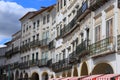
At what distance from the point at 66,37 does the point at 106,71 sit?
16.0 meters

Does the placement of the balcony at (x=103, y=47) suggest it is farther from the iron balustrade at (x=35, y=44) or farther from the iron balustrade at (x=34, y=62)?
the iron balustrade at (x=34, y=62)

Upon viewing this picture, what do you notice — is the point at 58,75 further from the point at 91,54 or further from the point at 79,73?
the point at 91,54

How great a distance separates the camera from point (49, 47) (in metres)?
60.5

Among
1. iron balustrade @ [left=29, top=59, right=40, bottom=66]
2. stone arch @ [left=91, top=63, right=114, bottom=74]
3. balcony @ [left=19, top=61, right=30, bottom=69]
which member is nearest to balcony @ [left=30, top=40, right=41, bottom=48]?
iron balustrade @ [left=29, top=59, right=40, bottom=66]

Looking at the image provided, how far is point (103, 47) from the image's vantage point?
1024 inches

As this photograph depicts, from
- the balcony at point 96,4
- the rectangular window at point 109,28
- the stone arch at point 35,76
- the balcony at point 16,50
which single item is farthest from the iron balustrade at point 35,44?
the rectangular window at point 109,28

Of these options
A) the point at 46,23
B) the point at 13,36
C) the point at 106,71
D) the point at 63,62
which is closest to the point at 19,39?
the point at 13,36

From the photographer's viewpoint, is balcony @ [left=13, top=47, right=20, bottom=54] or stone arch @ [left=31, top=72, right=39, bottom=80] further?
balcony @ [left=13, top=47, right=20, bottom=54]

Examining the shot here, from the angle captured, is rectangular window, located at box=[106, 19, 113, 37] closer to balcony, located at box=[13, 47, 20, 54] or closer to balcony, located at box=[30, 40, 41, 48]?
balcony, located at box=[30, 40, 41, 48]

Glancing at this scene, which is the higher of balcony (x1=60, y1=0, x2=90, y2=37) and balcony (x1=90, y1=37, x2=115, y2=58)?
balcony (x1=60, y1=0, x2=90, y2=37)

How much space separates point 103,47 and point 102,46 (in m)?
0.25

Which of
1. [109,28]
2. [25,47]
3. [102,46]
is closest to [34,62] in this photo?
[25,47]

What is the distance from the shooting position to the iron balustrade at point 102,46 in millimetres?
24622

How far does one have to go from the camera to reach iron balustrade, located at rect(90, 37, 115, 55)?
2462cm
